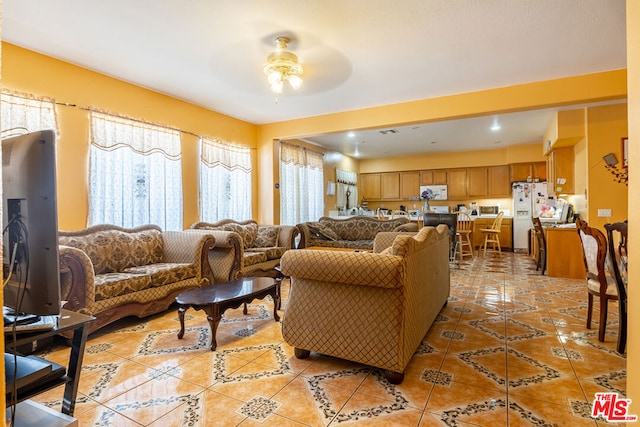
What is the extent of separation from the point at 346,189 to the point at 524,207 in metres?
4.14

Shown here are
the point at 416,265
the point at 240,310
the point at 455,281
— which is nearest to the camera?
the point at 416,265

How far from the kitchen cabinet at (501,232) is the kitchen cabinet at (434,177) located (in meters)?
1.36

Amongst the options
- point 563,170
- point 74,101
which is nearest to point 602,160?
point 563,170

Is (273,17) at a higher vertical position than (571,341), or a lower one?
higher

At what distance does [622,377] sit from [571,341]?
55 cm

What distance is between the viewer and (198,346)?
101 inches

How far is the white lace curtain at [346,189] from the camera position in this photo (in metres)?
8.20

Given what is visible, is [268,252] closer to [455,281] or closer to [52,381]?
[455,281]

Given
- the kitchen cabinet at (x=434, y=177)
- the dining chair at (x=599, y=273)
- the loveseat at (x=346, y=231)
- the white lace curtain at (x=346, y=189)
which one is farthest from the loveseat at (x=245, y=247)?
the kitchen cabinet at (x=434, y=177)

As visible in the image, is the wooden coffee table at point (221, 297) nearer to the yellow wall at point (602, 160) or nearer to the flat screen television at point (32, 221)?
the flat screen television at point (32, 221)

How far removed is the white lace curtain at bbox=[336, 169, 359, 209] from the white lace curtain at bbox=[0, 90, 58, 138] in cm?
585

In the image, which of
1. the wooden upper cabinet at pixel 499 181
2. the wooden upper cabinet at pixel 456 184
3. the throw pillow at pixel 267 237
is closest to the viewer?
the throw pillow at pixel 267 237

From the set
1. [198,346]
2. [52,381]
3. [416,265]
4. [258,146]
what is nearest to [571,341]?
[416,265]

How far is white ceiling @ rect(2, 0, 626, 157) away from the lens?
2439 millimetres
